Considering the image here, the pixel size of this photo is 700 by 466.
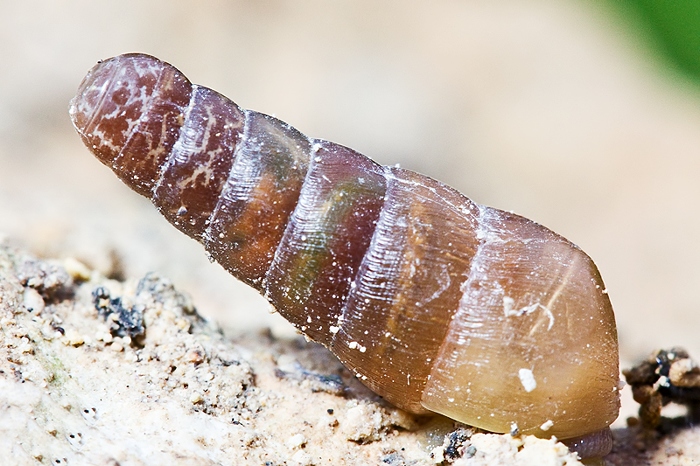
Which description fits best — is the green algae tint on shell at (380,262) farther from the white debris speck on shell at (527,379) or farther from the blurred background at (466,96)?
the blurred background at (466,96)

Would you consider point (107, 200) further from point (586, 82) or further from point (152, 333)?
point (586, 82)

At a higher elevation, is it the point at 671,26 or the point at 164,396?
the point at 671,26

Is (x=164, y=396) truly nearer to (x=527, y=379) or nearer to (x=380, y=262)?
(x=380, y=262)

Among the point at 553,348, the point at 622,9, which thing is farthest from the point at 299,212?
the point at 622,9

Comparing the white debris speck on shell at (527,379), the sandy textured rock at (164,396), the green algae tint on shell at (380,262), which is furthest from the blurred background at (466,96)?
the white debris speck on shell at (527,379)

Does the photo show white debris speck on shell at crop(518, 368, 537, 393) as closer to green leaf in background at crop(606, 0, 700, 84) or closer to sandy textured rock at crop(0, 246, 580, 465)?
sandy textured rock at crop(0, 246, 580, 465)

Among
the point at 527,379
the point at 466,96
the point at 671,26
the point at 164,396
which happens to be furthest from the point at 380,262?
the point at 671,26
